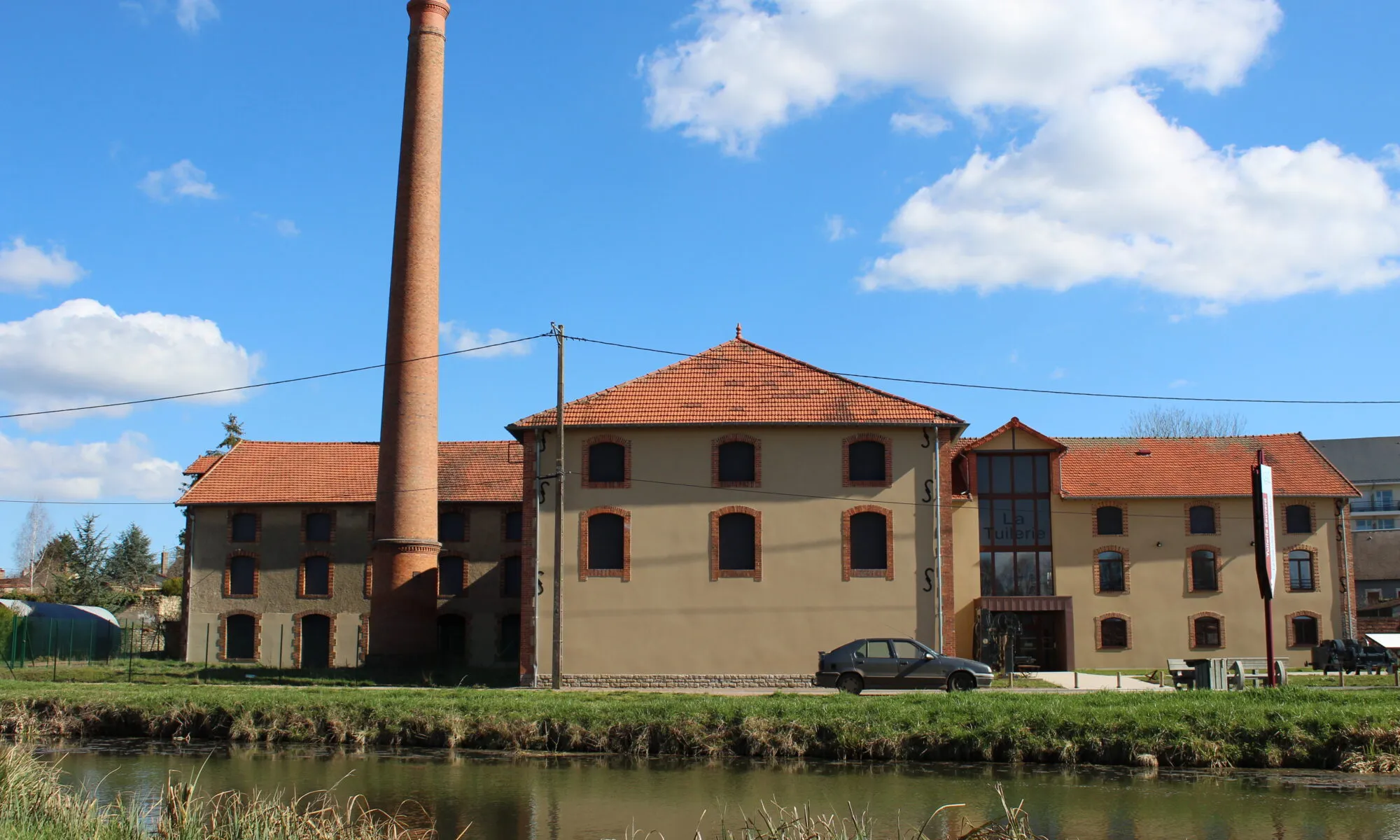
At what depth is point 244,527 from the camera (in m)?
42.9

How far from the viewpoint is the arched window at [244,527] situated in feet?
140

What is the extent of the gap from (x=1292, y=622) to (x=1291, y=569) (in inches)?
68.6

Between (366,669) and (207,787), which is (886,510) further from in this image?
(207,787)

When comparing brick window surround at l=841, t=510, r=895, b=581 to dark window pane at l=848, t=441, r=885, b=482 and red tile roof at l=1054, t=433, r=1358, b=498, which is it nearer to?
dark window pane at l=848, t=441, r=885, b=482

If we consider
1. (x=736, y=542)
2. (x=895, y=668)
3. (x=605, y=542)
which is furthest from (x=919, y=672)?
(x=605, y=542)

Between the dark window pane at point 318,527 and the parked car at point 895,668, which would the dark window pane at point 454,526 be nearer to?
the dark window pane at point 318,527

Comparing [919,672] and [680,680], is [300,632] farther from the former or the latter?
[919,672]

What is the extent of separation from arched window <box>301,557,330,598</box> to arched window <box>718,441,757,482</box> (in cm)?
1865

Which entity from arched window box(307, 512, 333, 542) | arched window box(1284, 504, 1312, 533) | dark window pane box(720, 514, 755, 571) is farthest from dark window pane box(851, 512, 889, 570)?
arched window box(307, 512, 333, 542)

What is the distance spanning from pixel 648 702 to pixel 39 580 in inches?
2945

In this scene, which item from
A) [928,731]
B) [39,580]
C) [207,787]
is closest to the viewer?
[207,787]

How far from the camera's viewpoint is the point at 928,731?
18484 mm

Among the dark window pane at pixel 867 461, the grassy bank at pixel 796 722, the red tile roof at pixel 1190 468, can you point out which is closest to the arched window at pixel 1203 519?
the red tile roof at pixel 1190 468

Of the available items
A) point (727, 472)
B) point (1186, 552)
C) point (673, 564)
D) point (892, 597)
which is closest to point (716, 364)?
point (727, 472)
